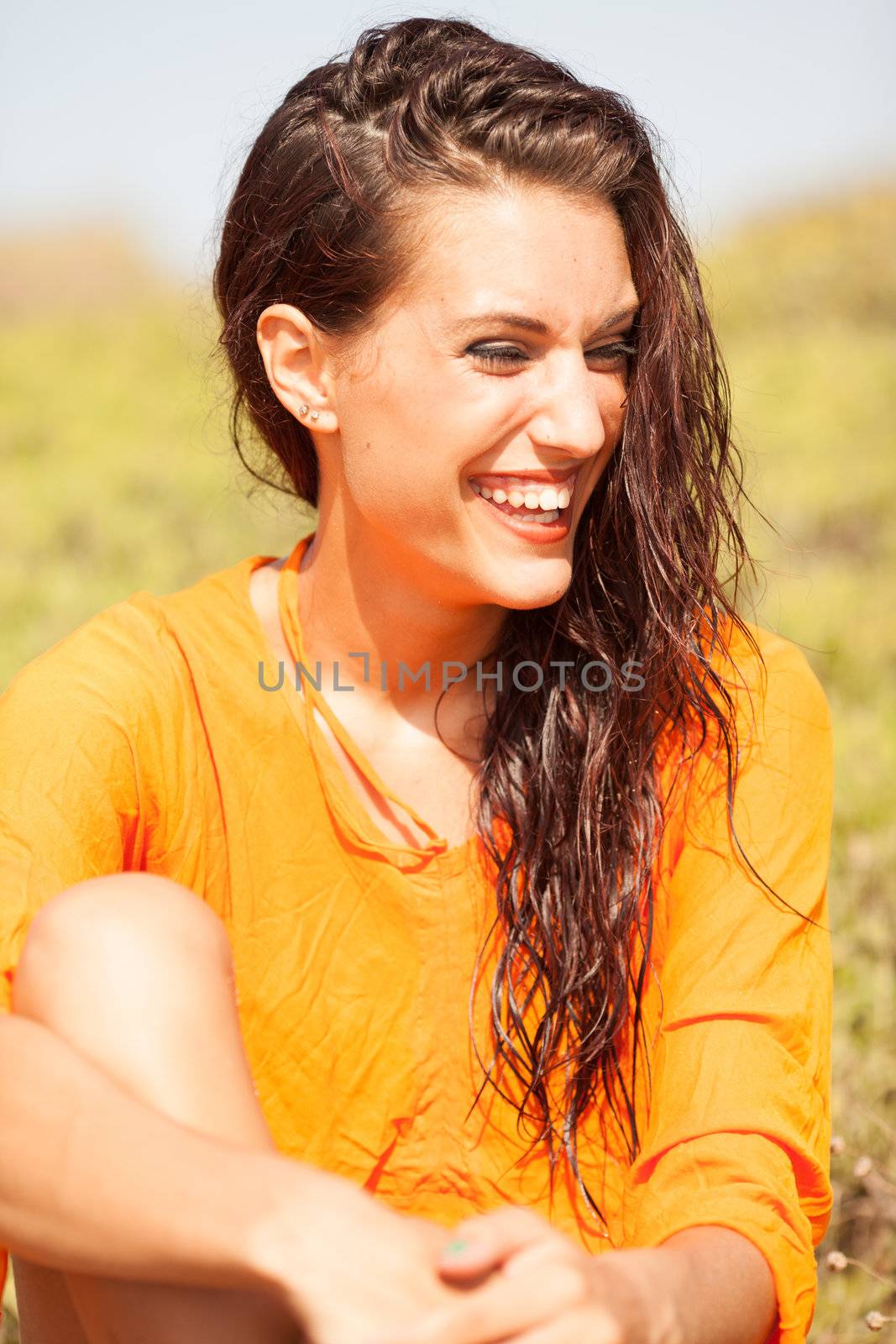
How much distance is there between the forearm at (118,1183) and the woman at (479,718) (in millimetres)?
276

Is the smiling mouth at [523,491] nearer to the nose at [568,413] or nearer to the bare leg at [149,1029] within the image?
the nose at [568,413]

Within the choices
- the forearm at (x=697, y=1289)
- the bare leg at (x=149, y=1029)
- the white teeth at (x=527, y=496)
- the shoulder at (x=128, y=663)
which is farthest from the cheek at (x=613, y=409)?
the forearm at (x=697, y=1289)

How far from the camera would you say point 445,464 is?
1.95 m

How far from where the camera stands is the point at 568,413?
1921 mm

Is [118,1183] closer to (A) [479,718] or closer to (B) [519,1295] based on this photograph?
(B) [519,1295]

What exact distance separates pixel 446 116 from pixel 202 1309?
142cm

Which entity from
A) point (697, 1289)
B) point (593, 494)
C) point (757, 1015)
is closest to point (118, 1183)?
point (697, 1289)

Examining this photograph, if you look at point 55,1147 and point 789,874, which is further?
point 789,874

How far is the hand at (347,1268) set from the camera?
1263 millimetres

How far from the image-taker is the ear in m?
2.09

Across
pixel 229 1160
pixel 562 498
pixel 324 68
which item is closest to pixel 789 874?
pixel 562 498

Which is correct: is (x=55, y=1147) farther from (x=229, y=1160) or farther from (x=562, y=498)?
(x=562, y=498)

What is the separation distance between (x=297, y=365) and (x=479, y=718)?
22.0 inches

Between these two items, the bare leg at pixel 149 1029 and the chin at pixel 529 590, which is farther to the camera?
the chin at pixel 529 590
